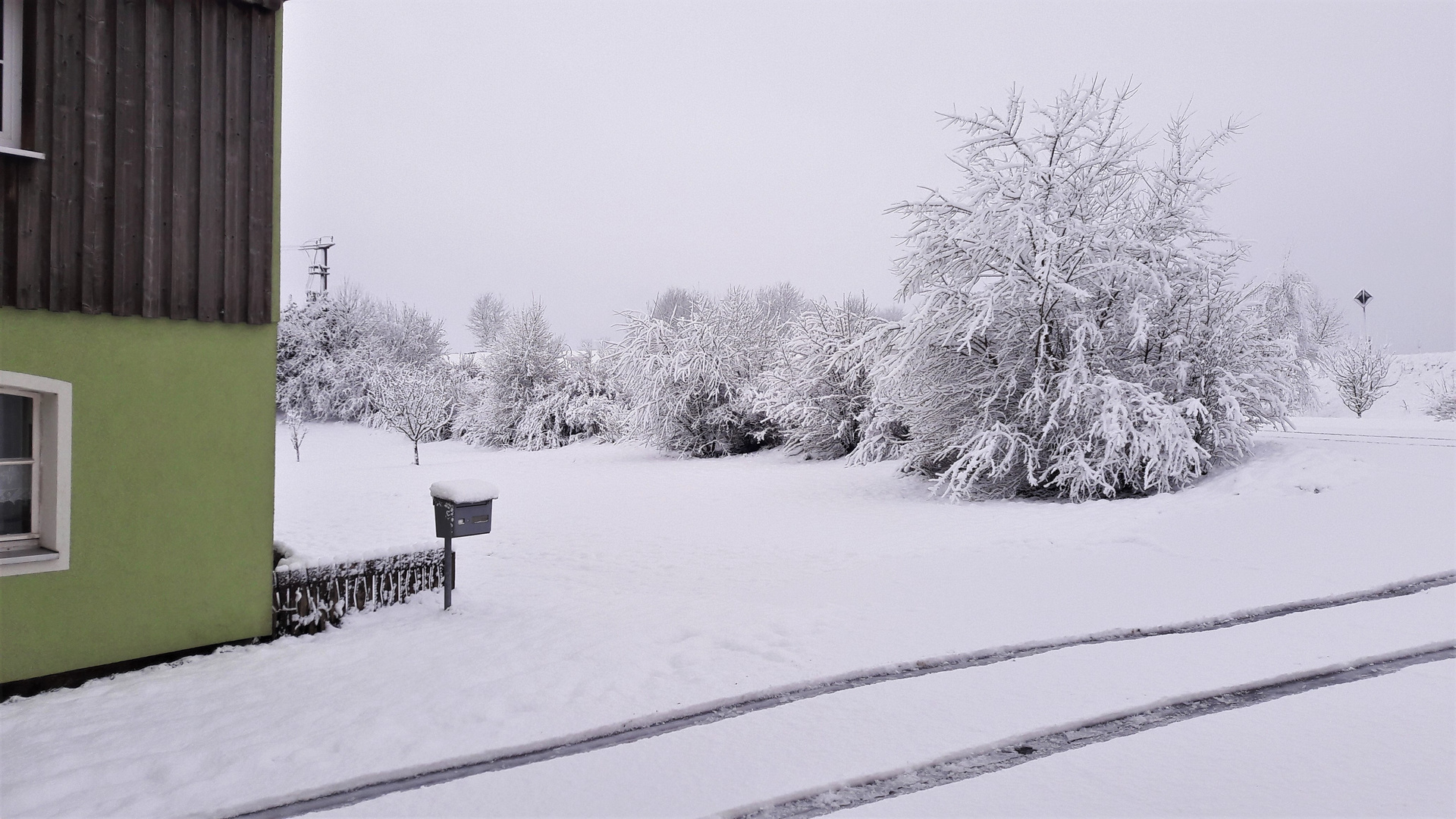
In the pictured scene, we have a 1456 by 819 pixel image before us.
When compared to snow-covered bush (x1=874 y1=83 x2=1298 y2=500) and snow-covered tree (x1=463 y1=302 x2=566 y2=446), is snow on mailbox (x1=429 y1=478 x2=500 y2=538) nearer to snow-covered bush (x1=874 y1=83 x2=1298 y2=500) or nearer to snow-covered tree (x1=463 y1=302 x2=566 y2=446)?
snow-covered bush (x1=874 y1=83 x2=1298 y2=500)

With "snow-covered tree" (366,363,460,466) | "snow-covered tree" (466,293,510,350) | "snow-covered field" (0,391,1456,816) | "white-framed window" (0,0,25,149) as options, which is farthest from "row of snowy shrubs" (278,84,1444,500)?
"snow-covered tree" (466,293,510,350)

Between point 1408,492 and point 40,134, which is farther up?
point 40,134

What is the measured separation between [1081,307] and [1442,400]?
2265 cm

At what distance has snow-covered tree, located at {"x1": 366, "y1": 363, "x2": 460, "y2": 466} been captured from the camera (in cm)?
2142

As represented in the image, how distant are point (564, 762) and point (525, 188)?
11992cm

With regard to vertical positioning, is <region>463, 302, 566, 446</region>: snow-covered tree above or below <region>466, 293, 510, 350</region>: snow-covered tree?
below

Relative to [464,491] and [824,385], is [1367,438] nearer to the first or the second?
[824,385]

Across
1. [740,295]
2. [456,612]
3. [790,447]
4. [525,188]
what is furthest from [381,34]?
[525,188]

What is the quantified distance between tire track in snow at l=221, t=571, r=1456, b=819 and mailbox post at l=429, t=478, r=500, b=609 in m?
2.40

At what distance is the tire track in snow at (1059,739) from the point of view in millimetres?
2799

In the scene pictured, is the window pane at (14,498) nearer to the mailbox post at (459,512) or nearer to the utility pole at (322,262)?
the mailbox post at (459,512)

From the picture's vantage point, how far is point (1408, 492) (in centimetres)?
787

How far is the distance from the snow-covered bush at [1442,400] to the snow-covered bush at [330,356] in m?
38.6

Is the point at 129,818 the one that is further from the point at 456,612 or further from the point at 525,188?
the point at 525,188
